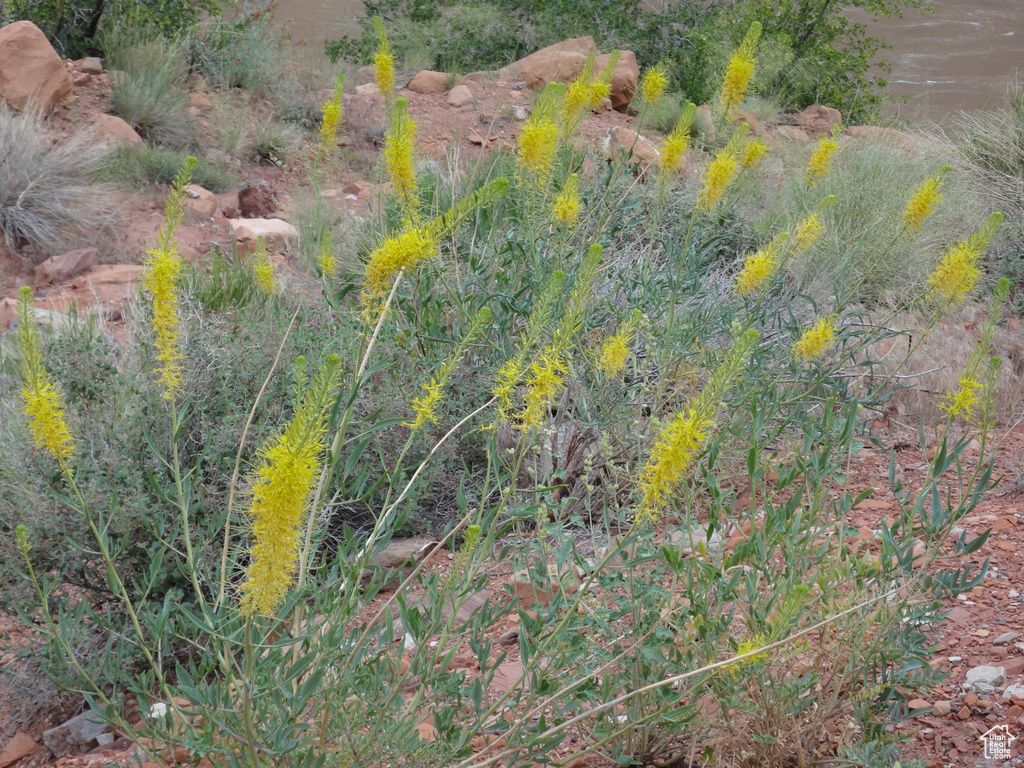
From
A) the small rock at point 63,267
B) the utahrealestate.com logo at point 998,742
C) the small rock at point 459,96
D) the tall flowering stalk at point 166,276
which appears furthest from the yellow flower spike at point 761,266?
the small rock at point 459,96

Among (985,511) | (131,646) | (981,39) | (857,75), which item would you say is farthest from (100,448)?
(981,39)

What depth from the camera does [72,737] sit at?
7.48ft

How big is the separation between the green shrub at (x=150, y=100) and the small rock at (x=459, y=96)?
2540 mm

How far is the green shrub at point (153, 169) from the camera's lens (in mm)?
6773

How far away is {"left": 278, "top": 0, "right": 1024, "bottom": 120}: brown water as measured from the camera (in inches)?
599

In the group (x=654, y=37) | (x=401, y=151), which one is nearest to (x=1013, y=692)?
(x=401, y=151)

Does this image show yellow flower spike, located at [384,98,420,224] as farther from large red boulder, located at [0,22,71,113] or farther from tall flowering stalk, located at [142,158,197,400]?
large red boulder, located at [0,22,71,113]

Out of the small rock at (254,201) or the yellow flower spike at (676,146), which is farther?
the small rock at (254,201)

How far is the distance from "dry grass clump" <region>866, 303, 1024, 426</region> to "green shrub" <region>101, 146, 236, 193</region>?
5.17m

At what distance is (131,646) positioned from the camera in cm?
245

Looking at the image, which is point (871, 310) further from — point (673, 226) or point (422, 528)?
point (422, 528)

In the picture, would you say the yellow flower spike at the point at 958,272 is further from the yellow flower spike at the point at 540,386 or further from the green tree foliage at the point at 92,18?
the green tree foliage at the point at 92,18

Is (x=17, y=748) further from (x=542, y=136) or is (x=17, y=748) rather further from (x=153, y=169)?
(x=153, y=169)

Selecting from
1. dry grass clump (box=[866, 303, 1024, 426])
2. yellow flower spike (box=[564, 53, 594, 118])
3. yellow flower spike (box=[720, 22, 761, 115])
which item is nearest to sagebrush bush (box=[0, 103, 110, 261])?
yellow flower spike (box=[564, 53, 594, 118])
